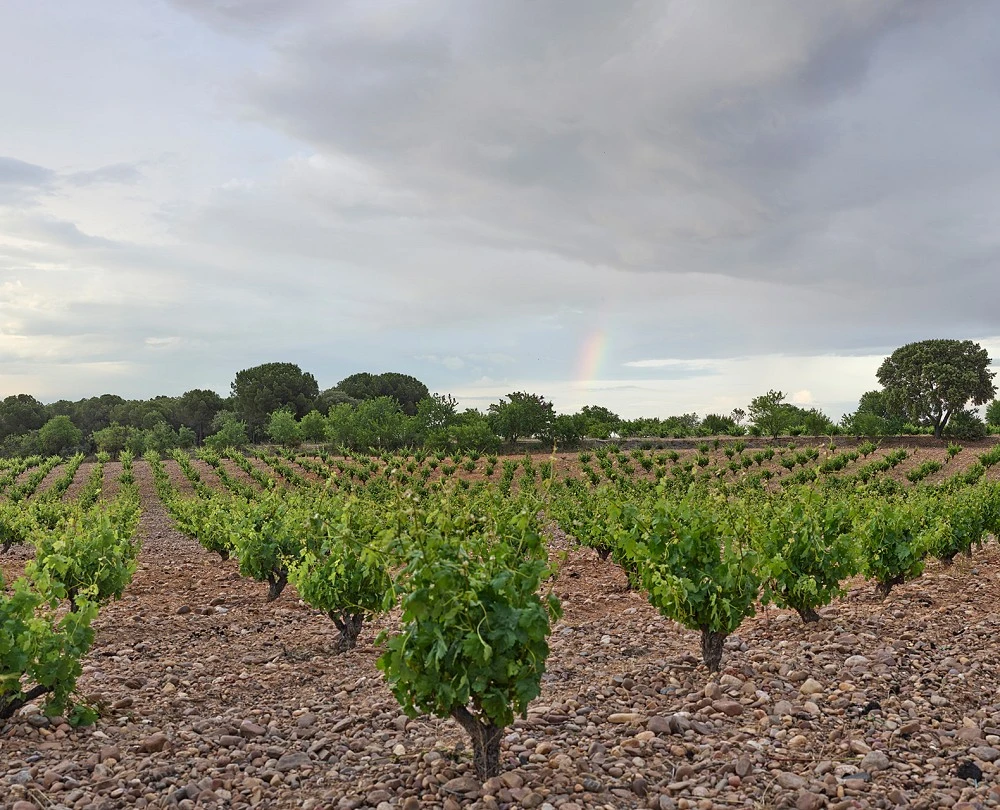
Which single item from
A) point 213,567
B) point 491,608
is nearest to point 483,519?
point 491,608

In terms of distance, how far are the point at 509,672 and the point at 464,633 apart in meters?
0.38

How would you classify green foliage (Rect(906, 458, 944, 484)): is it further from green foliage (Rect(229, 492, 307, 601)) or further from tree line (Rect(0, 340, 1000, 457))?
green foliage (Rect(229, 492, 307, 601))

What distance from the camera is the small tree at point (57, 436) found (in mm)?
85125

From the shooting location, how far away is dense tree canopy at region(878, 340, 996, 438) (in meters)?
52.2

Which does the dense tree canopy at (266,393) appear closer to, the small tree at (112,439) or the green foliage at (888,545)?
the small tree at (112,439)

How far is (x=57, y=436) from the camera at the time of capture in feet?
281

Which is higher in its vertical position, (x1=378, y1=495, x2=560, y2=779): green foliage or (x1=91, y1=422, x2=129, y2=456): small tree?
(x1=91, y1=422, x2=129, y2=456): small tree

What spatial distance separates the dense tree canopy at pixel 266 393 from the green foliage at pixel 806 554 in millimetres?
84658

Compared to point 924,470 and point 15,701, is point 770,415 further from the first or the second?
point 15,701

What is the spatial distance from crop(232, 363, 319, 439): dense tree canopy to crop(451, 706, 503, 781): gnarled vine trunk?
87.6m

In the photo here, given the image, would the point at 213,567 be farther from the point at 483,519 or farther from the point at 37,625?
the point at 483,519

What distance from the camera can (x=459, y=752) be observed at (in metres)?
5.75

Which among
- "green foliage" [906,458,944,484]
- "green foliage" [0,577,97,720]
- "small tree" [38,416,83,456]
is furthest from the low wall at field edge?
"small tree" [38,416,83,456]

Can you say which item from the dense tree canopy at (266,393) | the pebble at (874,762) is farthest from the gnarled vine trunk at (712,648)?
the dense tree canopy at (266,393)
